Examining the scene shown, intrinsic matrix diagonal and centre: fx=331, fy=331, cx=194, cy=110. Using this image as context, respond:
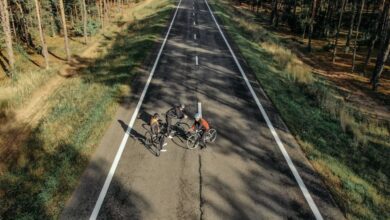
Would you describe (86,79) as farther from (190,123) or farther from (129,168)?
(129,168)

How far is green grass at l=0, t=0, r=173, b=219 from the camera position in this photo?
30.7 feet

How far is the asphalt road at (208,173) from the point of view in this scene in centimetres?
902

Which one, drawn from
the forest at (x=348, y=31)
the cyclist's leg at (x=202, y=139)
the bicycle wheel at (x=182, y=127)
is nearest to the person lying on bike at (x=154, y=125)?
the bicycle wheel at (x=182, y=127)

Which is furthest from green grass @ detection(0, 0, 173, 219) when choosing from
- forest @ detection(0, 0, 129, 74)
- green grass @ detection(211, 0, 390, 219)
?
forest @ detection(0, 0, 129, 74)

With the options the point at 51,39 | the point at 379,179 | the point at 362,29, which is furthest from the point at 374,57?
the point at 51,39

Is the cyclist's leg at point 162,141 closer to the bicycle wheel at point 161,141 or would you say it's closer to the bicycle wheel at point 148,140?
the bicycle wheel at point 161,141

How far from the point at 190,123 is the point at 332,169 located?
5.59 m

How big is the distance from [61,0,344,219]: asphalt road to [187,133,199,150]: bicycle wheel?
10.0 inches

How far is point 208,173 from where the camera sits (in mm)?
10531

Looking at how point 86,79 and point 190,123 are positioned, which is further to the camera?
point 86,79

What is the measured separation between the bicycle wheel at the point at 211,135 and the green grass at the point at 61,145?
413 centimetres

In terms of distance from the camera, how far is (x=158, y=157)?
1137 centimetres

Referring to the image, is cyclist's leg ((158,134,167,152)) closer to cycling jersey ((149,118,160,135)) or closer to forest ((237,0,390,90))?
cycling jersey ((149,118,160,135))

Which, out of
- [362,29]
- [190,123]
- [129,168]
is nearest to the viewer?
[129,168]
